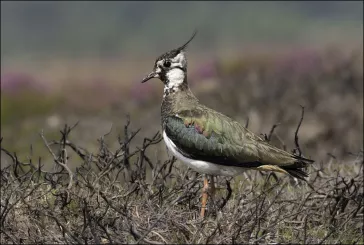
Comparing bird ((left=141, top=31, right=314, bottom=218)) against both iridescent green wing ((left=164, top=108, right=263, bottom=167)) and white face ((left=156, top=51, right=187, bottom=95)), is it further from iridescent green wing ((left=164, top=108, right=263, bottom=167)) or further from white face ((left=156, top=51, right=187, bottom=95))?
white face ((left=156, top=51, right=187, bottom=95))

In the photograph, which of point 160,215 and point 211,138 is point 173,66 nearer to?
point 211,138

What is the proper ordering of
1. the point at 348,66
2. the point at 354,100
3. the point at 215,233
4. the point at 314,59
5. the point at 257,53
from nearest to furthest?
the point at 215,233, the point at 354,100, the point at 348,66, the point at 314,59, the point at 257,53

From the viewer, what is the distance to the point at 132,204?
28.3 feet

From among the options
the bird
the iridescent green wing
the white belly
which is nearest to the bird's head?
the bird

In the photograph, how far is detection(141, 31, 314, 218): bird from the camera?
28.0 ft

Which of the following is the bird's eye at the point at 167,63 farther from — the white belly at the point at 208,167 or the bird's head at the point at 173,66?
the white belly at the point at 208,167

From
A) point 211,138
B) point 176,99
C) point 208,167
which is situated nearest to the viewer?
point 208,167

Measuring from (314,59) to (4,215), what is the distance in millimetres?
23519

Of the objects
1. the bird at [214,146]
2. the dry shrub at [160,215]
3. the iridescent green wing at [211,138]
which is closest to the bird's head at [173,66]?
the bird at [214,146]

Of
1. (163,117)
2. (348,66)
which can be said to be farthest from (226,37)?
(163,117)

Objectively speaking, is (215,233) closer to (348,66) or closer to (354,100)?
(354,100)

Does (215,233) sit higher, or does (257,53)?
(257,53)

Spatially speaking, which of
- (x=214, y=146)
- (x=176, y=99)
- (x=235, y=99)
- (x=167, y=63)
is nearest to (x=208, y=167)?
(x=214, y=146)

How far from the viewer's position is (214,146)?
8617 millimetres
